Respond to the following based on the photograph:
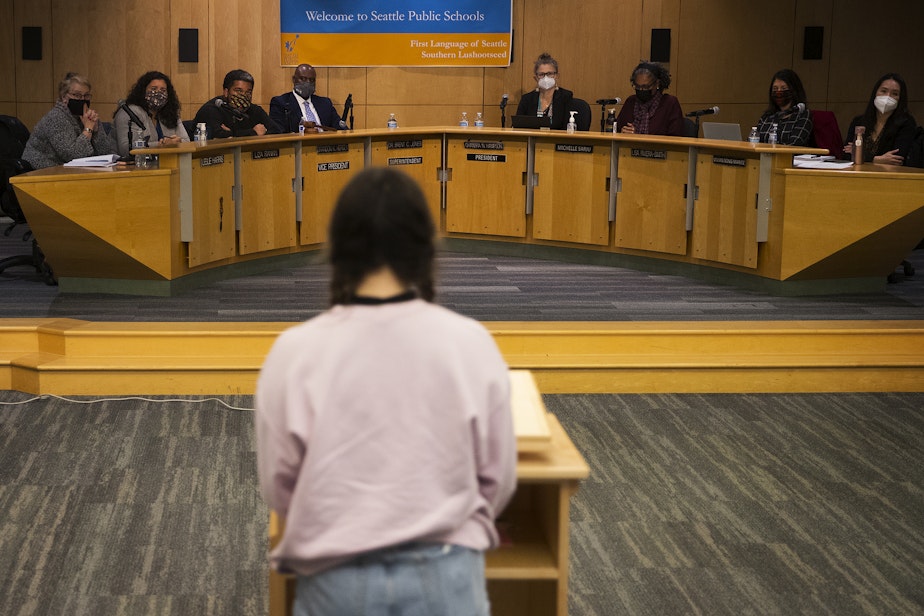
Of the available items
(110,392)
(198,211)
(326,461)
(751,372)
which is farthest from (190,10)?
(326,461)

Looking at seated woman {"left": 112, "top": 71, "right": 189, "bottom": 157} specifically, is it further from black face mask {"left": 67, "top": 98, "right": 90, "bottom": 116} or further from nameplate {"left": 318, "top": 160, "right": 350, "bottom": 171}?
nameplate {"left": 318, "top": 160, "right": 350, "bottom": 171}

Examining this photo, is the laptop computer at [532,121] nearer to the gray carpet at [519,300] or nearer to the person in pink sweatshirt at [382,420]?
the gray carpet at [519,300]

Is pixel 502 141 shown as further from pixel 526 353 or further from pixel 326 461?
pixel 326 461

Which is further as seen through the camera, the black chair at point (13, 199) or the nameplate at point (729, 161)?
the nameplate at point (729, 161)

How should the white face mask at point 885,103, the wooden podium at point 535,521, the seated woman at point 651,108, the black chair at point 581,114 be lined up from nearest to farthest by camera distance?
the wooden podium at point 535,521, the white face mask at point 885,103, the seated woman at point 651,108, the black chair at point 581,114

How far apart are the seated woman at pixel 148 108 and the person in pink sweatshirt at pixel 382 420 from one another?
6.37 m

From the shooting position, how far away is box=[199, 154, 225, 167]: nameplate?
7436 mm

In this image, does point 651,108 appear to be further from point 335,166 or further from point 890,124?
point 335,166

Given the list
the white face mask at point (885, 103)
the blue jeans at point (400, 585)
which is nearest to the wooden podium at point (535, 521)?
the blue jeans at point (400, 585)

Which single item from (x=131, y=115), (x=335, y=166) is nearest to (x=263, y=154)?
(x=335, y=166)

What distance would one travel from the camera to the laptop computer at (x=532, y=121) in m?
9.25

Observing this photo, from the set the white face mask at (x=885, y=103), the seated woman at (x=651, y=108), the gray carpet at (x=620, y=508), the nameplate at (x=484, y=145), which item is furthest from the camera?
the nameplate at (x=484, y=145)

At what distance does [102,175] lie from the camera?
6832 mm

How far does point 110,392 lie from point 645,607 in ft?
10.1
